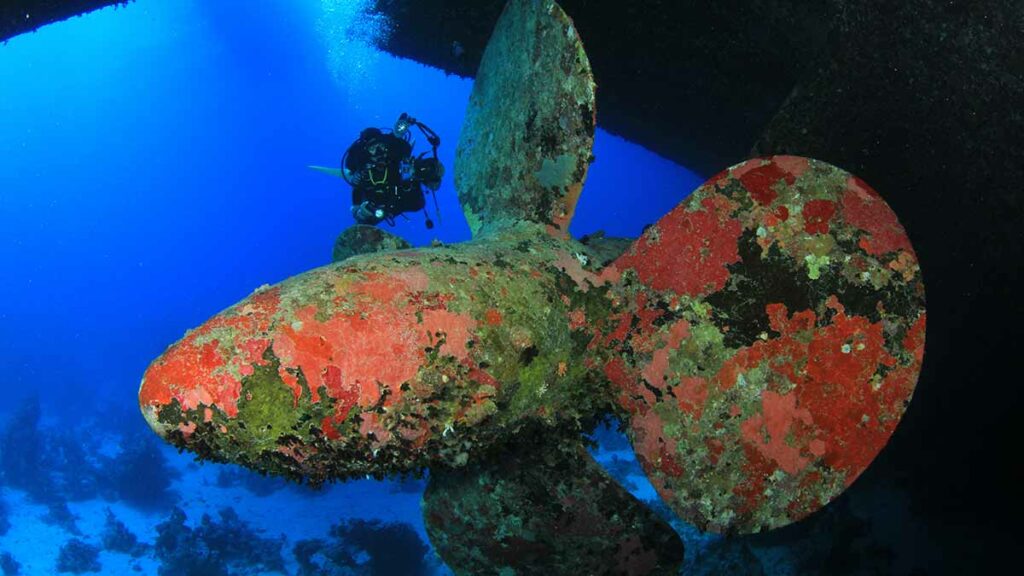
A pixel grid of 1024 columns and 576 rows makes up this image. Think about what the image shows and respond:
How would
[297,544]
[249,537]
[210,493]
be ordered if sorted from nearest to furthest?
[297,544], [249,537], [210,493]

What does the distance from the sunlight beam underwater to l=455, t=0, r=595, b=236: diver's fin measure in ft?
0.06

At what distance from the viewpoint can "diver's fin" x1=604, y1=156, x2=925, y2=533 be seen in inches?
115

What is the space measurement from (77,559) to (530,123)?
907 inches

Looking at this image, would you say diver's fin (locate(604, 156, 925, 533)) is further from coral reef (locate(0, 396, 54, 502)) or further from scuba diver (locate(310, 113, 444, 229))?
coral reef (locate(0, 396, 54, 502))

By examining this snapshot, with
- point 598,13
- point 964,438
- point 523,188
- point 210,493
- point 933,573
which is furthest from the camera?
point 210,493

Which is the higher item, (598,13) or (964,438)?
(598,13)

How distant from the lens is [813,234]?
310 centimetres

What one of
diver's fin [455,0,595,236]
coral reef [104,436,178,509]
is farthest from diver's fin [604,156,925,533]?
coral reef [104,436,178,509]

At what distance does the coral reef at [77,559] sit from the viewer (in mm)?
19234

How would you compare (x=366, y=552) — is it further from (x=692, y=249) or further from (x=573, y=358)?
(x=692, y=249)

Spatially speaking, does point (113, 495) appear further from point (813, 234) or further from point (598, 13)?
point (813, 234)

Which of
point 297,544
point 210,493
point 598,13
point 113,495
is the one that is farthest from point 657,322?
point 113,495

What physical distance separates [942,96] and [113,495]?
2761 cm

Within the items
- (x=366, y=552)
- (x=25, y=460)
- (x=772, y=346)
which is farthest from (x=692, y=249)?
(x=25, y=460)
